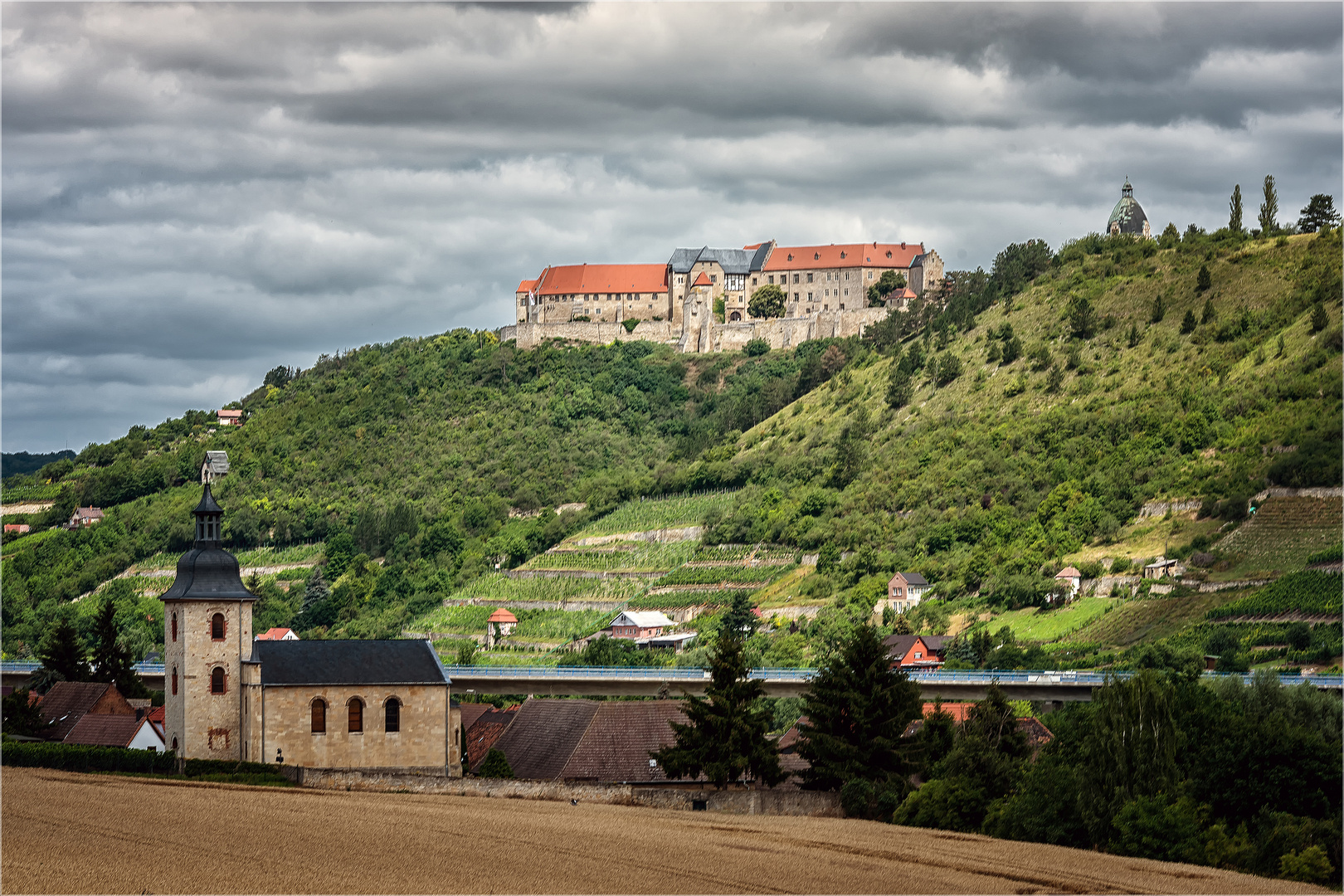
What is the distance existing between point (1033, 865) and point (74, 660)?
156 feet

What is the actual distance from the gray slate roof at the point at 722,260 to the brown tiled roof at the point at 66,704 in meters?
105

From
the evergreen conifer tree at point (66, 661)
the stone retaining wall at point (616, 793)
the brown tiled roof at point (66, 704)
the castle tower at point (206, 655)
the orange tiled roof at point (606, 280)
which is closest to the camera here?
the stone retaining wall at point (616, 793)

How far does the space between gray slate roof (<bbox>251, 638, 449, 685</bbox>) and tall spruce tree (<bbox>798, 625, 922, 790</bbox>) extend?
13.2 meters

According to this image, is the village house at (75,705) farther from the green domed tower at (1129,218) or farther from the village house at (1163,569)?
the green domed tower at (1129,218)

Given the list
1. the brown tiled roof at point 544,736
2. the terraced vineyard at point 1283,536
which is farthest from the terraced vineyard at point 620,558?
the brown tiled roof at point 544,736

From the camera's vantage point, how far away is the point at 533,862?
37.2 meters

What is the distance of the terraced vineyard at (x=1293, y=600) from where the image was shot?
78.9 metres

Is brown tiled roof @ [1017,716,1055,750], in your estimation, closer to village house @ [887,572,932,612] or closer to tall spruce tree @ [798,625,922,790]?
tall spruce tree @ [798,625,922,790]

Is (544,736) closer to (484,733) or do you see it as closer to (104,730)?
(484,733)

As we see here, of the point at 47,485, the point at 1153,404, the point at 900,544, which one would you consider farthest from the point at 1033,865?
the point at 47,485

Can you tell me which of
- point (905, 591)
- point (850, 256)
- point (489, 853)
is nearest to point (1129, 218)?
point (850, 256)

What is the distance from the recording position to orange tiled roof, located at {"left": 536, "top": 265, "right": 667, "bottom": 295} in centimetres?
16688

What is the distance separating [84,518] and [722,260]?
6262 centimetres

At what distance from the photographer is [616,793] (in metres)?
49.3
